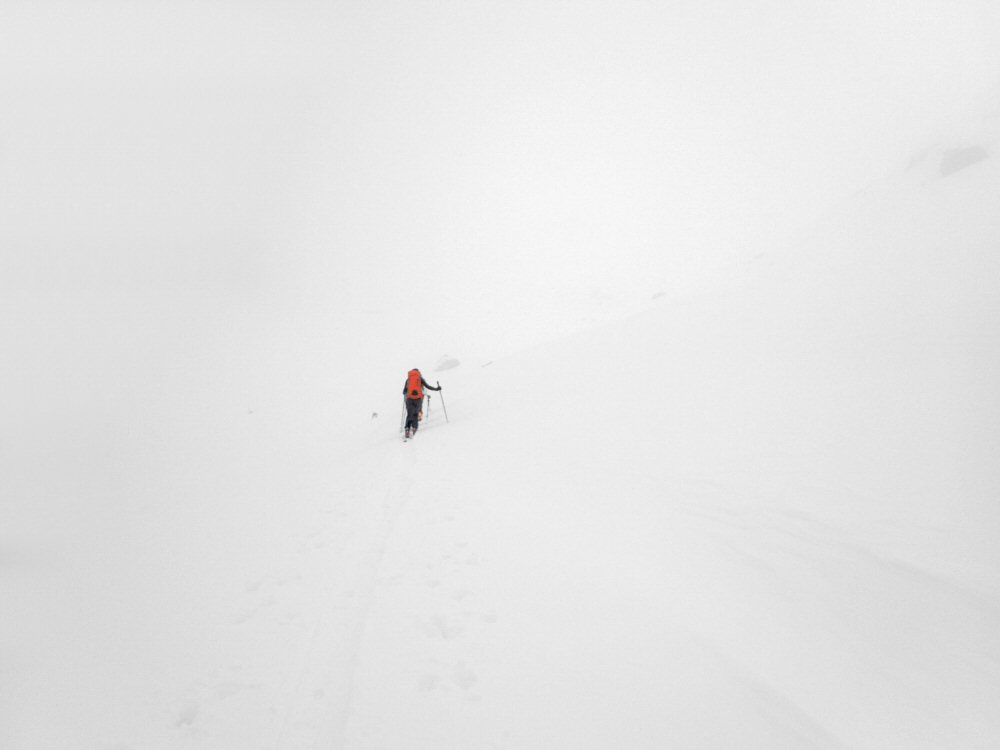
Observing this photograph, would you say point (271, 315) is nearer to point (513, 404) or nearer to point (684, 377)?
point (513, 404)

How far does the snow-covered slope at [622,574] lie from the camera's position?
4270 millimetres

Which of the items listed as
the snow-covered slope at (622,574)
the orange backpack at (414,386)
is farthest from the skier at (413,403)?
the snow-covered slope at (622,574)

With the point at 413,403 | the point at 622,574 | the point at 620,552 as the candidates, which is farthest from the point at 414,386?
the point at 622,574

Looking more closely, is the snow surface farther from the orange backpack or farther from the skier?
the orange backpack

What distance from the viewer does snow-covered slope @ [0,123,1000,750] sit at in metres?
4.27

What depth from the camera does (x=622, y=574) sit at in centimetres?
610

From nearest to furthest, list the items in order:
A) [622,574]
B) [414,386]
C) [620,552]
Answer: [622,574] < [620,552] < [414,386]

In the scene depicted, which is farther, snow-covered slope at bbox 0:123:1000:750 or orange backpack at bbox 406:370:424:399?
orange backpack at bbox 406:370:424:399

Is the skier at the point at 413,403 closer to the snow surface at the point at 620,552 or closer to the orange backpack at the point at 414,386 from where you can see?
the orange backpack at the point at 414,386

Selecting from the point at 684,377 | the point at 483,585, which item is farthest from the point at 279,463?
the point at 684,377

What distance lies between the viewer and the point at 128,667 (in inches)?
215

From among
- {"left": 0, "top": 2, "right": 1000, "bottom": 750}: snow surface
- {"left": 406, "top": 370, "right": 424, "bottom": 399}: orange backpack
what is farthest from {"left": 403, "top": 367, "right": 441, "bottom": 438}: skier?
{"left": 0, "top": 2, "right": 1000, "bottom": 750}: snow surface

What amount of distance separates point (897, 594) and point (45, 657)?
36.5 ft

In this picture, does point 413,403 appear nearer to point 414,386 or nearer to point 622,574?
point 414,386
